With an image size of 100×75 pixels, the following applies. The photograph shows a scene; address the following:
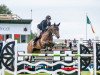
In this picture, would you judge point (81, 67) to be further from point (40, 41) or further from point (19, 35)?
point (19, 35)

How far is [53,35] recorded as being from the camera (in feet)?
66.8

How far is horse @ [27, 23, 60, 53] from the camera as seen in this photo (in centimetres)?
2011

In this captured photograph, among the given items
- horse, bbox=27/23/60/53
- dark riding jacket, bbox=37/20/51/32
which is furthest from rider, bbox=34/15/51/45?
horse, bbox=27/23/60/53

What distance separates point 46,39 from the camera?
68.5ft

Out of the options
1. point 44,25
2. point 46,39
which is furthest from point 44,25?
point 46,39

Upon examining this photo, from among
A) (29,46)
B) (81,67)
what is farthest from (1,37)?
(81,67)

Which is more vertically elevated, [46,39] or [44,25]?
[44,25]

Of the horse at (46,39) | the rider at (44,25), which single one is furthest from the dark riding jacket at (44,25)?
the horse at (46,39)

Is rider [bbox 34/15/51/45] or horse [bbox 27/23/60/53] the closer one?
horse [bbox 27/23/60/53]

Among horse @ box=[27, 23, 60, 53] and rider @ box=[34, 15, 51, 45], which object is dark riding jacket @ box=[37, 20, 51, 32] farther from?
horse @ box=[27, 23, 60, 53]

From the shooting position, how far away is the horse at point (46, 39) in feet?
66.0

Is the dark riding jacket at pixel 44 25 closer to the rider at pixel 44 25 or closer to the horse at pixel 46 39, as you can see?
the rider at pixel 44 25

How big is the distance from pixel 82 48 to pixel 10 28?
70.6 feet

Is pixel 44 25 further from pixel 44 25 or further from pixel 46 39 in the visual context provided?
pixel 46 39
